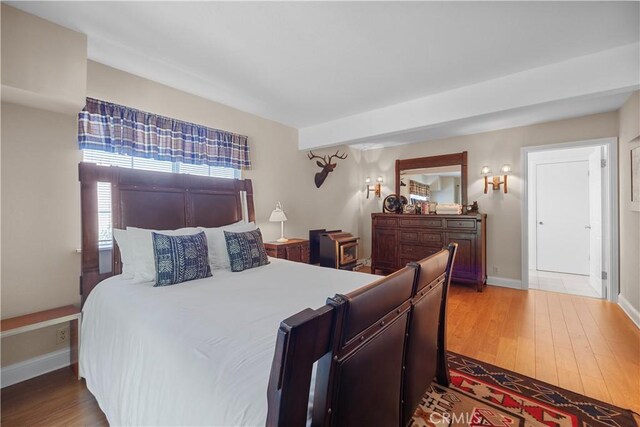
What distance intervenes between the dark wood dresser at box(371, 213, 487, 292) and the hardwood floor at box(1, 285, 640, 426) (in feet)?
1.87

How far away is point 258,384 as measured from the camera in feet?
3.05

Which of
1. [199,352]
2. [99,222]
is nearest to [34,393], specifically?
[99,222]

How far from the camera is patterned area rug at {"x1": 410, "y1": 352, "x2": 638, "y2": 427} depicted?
1.64m

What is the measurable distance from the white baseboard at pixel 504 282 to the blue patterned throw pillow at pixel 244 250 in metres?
3.80

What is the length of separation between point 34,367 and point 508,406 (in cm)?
344

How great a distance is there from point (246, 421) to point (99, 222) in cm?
242

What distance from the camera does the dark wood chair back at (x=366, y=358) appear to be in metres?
0.83

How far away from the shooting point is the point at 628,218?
317cm

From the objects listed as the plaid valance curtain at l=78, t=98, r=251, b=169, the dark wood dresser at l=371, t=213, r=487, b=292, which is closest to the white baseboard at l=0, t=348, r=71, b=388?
the plaid valance curtain at l=78, t=98, r=251, b=169

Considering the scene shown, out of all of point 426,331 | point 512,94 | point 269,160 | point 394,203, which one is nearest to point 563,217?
point 394,203

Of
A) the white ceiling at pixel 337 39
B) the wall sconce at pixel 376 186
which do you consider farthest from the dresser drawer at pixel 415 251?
the white ceiling at pixel 337 39

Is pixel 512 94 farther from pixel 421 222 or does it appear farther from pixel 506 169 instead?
pixel 421 222

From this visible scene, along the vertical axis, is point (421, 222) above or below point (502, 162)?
below

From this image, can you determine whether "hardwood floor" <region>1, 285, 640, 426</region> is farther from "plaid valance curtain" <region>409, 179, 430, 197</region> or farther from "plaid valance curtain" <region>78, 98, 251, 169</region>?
"plaid valance curtain" <region>409, 179, 430, 197</region>
